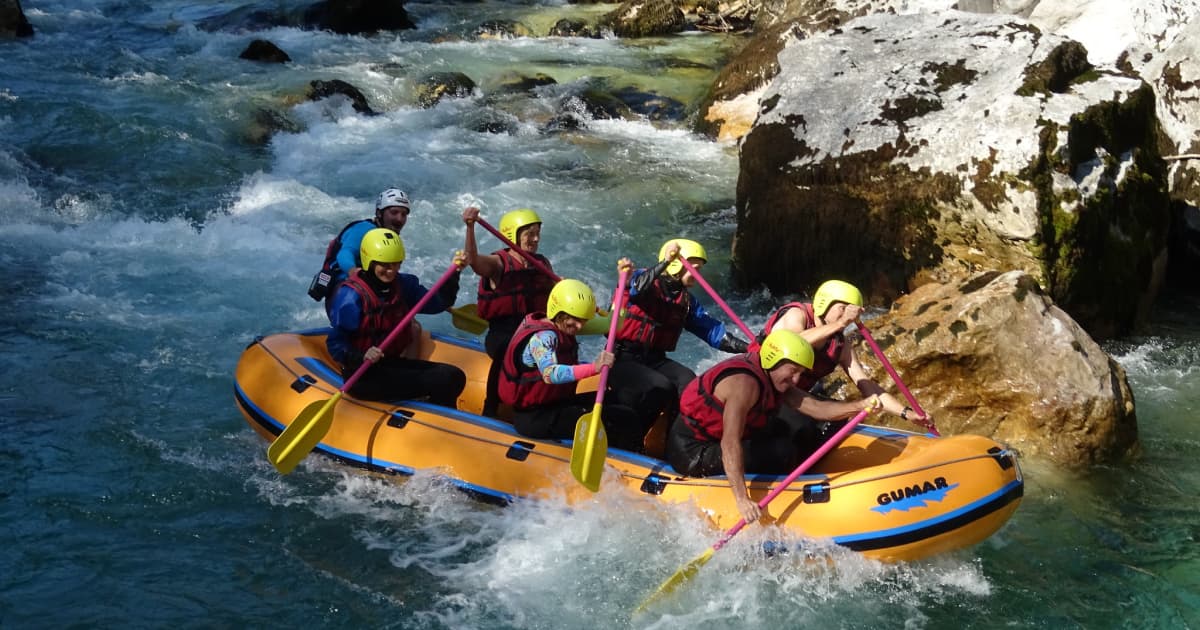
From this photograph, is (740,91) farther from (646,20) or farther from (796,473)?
(796,473)

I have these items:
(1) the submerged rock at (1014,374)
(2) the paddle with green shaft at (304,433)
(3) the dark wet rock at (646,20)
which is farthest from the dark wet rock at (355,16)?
(1) the submerged rock at (1014,374)

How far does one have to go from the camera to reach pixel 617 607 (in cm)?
530

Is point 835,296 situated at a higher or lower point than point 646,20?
lower

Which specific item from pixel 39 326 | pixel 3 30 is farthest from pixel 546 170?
pixel 3 30

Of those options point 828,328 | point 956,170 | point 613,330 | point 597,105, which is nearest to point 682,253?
point 613,330

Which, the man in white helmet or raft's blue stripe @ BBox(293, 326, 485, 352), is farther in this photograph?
raft's blue stripe @ BBox(293, 326, 485, 352)

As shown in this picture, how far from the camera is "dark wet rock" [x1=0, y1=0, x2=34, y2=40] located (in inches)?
652

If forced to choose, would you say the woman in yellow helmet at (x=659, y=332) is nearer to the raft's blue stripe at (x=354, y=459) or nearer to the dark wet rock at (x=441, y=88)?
the raft's blue stripe at (x=354, y=459)

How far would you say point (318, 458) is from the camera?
640 cm

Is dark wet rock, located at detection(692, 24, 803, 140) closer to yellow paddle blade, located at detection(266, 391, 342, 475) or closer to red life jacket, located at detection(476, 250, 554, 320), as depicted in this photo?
red life jacket, located at detection(476, 250, 554, 320)

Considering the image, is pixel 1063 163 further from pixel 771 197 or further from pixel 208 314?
pixel 208 314

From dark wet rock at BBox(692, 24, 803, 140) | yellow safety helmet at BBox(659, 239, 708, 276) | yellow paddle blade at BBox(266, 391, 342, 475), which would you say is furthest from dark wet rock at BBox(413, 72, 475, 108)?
yellow paddle blade at BBox(266, 391, 342, 475)

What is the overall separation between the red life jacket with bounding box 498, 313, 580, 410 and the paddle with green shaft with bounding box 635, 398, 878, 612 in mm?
1210

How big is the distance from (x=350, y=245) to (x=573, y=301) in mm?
1717
